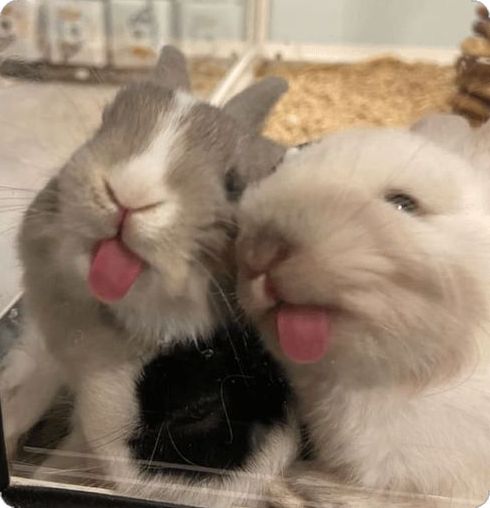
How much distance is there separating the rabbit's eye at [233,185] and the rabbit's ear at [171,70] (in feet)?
0.32

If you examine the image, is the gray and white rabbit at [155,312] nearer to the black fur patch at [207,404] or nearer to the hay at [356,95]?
the black fur patch at [207,404]

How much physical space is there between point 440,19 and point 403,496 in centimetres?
45

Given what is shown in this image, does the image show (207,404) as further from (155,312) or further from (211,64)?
(211,64)

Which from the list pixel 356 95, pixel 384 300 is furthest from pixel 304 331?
pixel 356 95

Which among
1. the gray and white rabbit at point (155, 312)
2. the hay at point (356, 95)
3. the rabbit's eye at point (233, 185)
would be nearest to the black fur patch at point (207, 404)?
the gray and white rabbit at point (155, 312)

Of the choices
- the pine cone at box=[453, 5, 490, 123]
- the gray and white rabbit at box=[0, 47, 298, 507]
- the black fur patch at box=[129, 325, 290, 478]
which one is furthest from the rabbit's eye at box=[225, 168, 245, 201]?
the pine cone at box=[453, 5, 490, 123]

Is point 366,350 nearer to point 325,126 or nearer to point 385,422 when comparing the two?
point 385,422

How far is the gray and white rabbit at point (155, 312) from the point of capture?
47 centimetres

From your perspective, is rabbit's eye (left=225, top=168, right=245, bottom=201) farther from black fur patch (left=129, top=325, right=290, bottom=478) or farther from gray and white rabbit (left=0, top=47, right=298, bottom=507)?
black fur patch (left=129, top=325, right=290, bottom=478)

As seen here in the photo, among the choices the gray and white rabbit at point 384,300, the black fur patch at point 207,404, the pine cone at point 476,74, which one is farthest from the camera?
the pine cone at point 476,74

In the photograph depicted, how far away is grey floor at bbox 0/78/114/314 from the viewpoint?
565 millimetres

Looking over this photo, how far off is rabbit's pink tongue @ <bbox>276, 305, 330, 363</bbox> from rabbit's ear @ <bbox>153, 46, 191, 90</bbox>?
0.66 ft

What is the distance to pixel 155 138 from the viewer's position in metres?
0.49

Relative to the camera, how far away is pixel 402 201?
0.45 m
